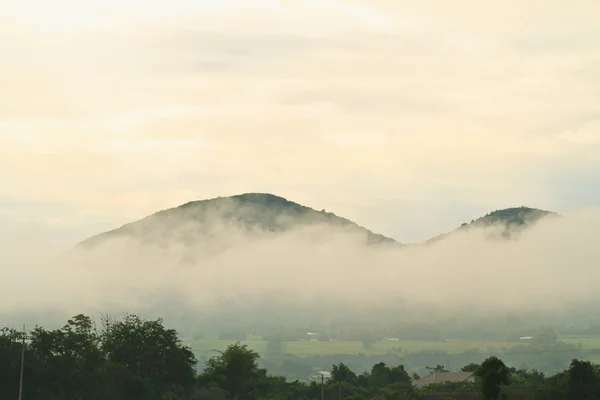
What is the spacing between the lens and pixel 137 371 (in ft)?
449

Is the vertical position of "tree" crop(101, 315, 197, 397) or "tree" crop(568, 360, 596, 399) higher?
"tree" crop(101, 315, 197, 397)

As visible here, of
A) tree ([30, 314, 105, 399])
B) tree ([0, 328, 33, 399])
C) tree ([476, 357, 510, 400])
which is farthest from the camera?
tree ([476, 357, 510, 400])

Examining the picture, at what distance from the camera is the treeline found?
121 m

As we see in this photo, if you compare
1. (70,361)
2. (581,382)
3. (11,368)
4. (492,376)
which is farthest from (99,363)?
(581,382)

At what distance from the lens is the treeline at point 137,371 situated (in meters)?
121

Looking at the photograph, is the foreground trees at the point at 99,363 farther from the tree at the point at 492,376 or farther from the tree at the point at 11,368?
the tree at the point at 492,376

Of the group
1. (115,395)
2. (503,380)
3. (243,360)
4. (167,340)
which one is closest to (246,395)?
(243,360)

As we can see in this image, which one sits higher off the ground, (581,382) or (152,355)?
(152,355)

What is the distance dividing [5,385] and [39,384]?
421cm

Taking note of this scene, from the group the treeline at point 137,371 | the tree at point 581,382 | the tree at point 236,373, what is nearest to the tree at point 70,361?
the treeline at point 137,371

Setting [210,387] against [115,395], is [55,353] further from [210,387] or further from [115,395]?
[210,387]

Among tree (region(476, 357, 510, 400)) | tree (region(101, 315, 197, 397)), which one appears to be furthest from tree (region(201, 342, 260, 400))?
tree (region(476, 357, 510, 400))

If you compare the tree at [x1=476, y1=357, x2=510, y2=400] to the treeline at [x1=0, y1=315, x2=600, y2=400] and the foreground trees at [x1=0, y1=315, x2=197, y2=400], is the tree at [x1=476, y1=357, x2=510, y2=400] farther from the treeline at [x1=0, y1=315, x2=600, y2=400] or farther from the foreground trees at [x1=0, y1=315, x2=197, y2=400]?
the foreground trees at [x1=0, y1=315, x2=197, y2=400]

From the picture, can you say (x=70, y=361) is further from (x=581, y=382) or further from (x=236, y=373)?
(x=581, y=382)
